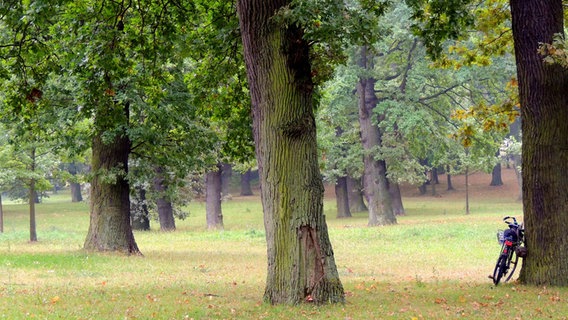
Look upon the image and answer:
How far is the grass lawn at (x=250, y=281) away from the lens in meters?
9.72

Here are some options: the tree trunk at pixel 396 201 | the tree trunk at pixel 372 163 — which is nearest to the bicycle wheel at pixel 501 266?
the tree trunk at pixel 372 163

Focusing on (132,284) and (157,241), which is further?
(157,241)

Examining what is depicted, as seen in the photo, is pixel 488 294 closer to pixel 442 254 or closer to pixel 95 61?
pixel 95 61

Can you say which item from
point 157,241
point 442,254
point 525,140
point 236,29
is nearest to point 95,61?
point 236,29

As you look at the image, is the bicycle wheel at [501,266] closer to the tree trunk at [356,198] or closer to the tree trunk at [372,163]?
the tree trunk at [372,163]

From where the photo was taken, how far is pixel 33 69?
562 inches

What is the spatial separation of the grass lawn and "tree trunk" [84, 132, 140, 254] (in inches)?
29.0

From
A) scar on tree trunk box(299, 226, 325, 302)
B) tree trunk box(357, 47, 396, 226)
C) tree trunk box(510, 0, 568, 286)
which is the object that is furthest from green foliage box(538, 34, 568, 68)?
tree trunk box(357, 47, 396, 226)

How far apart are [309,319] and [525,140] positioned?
5.45 m

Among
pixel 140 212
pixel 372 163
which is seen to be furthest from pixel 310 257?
pixel 140 212

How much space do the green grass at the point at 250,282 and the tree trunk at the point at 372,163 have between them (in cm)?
599

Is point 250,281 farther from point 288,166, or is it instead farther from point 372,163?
point 372,163

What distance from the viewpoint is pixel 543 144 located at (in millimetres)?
12102

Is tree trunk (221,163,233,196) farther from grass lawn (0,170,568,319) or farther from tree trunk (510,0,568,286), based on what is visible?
tree trunk (510,0,568,286)
